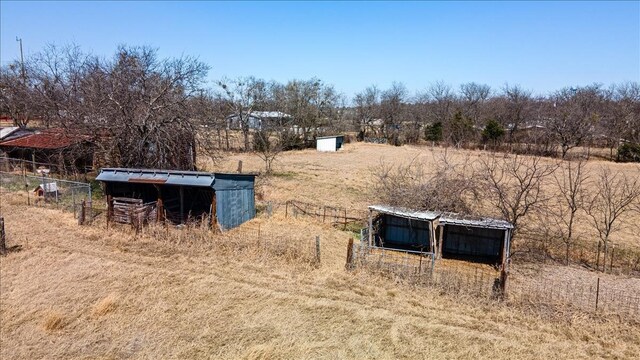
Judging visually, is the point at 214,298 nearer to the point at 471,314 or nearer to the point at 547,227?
the point at 471,314

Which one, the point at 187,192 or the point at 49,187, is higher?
the point at 187,192

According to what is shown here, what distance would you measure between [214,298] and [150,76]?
1713 centimetres

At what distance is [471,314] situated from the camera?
35.3 ft

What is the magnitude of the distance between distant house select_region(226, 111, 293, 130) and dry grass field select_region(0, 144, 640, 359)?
33.0 m

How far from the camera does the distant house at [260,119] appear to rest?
48094 mm

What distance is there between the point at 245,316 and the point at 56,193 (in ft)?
48.3

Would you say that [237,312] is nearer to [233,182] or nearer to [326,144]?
[233,182]

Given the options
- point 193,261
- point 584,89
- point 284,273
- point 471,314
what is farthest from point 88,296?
point 584,89

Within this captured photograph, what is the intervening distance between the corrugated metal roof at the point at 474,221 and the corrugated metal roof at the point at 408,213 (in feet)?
1.24

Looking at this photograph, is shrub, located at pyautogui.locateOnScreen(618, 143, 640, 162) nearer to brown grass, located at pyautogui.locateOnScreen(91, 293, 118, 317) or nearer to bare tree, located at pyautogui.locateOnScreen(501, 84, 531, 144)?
bare tree, located at pyautogui.locateOnScreen(501, 84, 531, 144)

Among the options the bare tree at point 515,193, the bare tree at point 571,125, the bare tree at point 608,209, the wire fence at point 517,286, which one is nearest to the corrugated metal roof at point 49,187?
the wire fence at point 517,286

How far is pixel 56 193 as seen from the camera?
20.7 m

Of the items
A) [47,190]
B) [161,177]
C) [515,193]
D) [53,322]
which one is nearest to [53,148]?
[47,190]

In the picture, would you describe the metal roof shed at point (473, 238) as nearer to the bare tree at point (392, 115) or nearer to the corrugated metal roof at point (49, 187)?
the corrugated metal roof at point (49, 187)
